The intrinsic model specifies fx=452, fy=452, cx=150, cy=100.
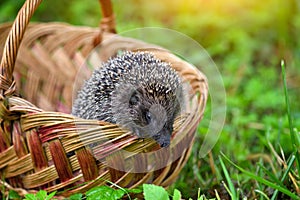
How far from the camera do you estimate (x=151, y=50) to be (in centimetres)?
283

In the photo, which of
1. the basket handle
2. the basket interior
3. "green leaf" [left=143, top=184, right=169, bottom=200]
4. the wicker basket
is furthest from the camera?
the basket interior

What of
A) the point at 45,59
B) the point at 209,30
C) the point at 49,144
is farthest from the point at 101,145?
the point at 209,30

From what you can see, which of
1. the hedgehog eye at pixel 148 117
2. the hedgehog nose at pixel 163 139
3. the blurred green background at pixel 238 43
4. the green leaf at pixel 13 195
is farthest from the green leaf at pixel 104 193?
the blurred green background at pixel 238 43

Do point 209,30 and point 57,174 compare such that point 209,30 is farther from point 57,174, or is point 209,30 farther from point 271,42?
point 57,174

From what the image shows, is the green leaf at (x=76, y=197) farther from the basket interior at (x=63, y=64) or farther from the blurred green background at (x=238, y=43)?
the blurred green background at (x=238, y=43)

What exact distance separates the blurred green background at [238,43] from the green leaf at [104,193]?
87 cm

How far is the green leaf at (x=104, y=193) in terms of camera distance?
2037mm

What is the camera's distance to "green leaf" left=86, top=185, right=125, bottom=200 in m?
2.04

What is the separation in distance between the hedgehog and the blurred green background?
2.15ft

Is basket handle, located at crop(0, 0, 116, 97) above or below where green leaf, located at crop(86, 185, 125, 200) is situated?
above

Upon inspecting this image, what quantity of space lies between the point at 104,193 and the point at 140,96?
0.57 m

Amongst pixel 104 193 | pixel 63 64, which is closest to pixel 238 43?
pixel 63 64

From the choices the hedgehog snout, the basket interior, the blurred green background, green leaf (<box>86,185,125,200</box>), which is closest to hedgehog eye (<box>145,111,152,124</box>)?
the hedgehog snout

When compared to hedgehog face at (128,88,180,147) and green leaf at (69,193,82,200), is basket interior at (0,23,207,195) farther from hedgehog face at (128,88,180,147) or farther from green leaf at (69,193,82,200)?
green leaf at (69,193,82,200)
